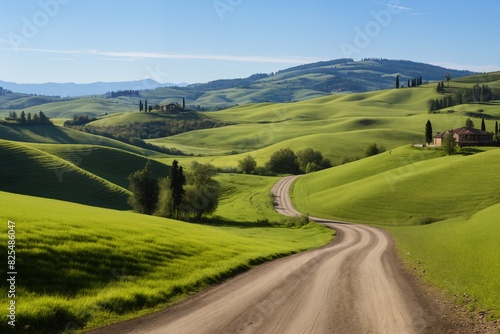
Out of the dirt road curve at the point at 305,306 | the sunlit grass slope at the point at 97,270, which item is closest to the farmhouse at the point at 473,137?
the dirt road curve at the point at 305,306

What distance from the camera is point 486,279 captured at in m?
27.2

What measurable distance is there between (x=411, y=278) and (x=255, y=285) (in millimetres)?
12340

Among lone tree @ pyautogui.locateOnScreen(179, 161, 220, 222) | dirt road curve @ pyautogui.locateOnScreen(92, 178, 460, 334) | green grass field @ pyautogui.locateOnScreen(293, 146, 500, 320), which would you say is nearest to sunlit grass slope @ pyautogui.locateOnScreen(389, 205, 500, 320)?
green grass field @ pyautogui.locateOnScreen(293, 146, 500, 320)

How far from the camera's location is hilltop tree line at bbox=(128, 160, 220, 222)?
89812mm

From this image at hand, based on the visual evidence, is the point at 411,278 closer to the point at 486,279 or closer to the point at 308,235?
the point at 486,279

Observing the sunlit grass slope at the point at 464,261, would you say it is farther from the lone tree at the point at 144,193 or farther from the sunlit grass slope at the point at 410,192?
the lone tree at the point at 144,193

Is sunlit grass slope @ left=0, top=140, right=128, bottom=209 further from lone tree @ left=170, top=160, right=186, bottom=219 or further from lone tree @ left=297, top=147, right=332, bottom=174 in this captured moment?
lone tree @ left=297, top=147, right=332, bottom=174

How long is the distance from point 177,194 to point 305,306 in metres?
69.9

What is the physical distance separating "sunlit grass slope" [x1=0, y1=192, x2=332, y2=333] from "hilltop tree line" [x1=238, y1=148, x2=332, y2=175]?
13867cm

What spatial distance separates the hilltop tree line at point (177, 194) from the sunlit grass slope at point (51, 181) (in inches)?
902

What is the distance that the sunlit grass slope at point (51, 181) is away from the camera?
118 meters

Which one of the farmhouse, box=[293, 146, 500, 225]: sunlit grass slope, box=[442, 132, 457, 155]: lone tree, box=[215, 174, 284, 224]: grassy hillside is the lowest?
box=[215, 174, 284, 224]: grassy hillside

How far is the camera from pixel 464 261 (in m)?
34.3

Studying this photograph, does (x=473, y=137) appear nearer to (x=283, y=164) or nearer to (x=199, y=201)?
(x=283, y=164)
